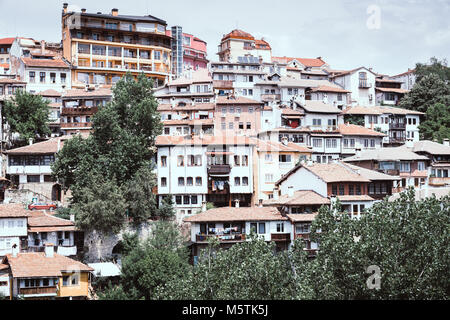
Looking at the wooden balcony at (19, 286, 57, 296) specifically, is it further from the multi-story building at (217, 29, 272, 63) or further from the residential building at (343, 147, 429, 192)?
the multi-story building at (217, 29, 272, 63)

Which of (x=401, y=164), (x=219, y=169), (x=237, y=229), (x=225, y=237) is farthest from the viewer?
(x=401, y=164)

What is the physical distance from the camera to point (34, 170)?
3606 cm

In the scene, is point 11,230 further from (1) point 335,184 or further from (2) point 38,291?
(1) point 335,184

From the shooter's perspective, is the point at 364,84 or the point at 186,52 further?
the point at 186,52

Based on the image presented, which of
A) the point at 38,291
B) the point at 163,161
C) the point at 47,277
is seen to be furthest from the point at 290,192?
the point at 38,291

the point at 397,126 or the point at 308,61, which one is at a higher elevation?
the point at 308,61

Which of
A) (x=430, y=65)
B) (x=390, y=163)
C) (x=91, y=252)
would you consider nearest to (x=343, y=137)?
(x=390, y=163)

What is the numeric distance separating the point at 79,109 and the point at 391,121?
23.9m

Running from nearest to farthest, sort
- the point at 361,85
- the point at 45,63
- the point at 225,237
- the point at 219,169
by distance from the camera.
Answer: the point at 225,237, the point at 219,169, the point at 45,63, the point at 361,85

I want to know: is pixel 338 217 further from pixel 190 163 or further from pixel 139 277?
pixel 190 163

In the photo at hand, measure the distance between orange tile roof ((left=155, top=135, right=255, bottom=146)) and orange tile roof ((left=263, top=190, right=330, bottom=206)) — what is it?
5707 mm

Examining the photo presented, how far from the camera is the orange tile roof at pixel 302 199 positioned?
28.2m

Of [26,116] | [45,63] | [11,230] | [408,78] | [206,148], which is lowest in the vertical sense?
[11,230]

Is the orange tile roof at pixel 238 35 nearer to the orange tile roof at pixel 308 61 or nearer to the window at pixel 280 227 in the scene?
the orange tile roof at pixel 308 61
